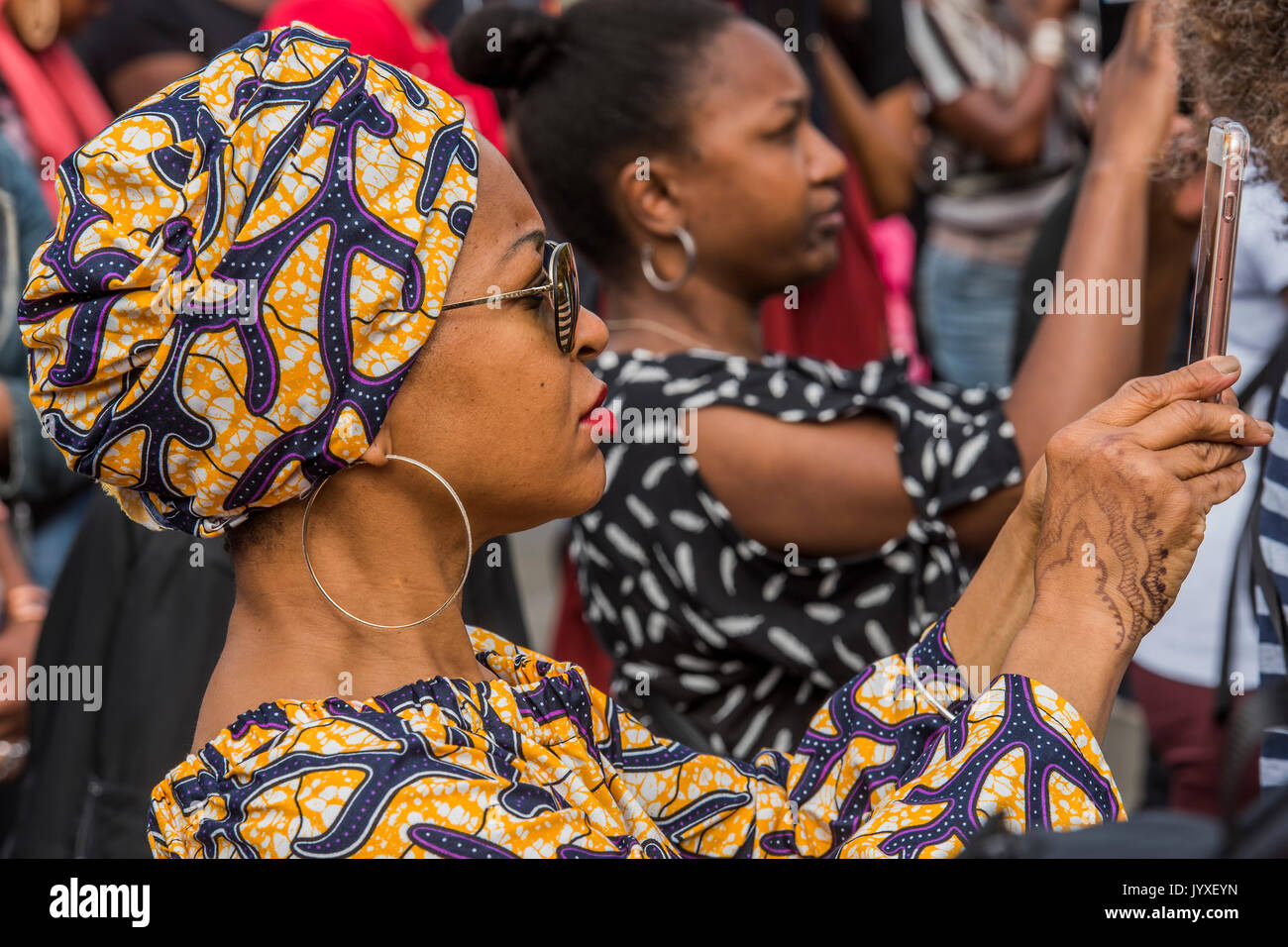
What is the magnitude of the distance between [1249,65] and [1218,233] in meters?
0.32

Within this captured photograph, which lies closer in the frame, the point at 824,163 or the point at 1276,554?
the point at 1276,554

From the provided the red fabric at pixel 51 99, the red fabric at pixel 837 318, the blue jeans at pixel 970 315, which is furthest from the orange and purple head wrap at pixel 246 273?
the blue jeans at pixel 970 315

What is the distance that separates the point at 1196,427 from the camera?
1.36 m

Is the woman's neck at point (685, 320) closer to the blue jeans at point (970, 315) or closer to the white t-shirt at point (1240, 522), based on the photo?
the white t-shirt at point (1240, 522)

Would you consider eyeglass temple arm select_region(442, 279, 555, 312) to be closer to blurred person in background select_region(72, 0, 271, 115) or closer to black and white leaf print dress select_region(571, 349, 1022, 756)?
black and white leaf print dress select_region(571, 349, 1022, 756)

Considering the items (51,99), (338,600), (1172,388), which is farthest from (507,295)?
(51,99)

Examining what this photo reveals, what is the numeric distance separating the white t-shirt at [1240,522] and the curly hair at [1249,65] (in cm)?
11

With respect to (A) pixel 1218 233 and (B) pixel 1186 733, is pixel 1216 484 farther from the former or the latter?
(B) pixel 1186 733

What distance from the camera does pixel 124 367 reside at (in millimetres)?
1330

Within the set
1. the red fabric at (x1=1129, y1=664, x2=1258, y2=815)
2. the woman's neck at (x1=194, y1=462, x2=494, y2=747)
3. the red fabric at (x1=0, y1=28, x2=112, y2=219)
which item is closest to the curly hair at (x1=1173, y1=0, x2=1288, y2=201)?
the woman's neck at (x1=194, y1=462, x2=494, y2=747)

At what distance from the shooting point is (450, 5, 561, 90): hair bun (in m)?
2.46

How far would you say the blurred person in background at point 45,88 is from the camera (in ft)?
10.2

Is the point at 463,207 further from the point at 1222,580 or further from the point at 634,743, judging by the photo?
the point at 1222,580
